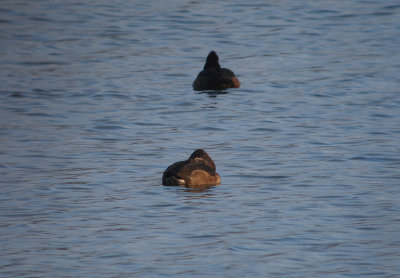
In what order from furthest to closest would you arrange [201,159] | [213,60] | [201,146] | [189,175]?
1. [213,60]
2. [201,146]
3. [201,159]
4. [189,175]

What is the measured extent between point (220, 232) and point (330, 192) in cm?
274

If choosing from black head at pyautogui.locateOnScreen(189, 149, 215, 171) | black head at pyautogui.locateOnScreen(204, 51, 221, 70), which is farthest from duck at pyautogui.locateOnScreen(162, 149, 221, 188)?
black head at pyautogui.locateOnScreen(204, 51, 221, 70)

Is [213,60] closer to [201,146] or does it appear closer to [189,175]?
[201,146]

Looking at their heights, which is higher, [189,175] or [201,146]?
[189,175]

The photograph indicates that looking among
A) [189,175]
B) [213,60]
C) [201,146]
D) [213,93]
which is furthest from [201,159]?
[213,60]

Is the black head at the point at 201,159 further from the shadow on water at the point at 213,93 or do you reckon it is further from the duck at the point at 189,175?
the shadow on water at the point at 213,93

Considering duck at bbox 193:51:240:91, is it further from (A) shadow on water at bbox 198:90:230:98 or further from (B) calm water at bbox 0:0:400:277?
(B) calm water at bbox 0:0:400:277

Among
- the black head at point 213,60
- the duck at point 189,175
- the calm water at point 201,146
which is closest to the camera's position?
the calm water at point 201,146

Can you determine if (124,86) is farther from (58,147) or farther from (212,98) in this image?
(58,147)

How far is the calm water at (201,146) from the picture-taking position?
11.5 metres

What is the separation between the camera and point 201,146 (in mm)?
18031

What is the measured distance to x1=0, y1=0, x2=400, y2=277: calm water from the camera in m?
11.5

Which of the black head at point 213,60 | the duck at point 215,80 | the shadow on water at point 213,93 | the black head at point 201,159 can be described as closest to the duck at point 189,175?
the black head at point 201,159

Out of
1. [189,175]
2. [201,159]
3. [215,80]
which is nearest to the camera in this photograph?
[189,175]
